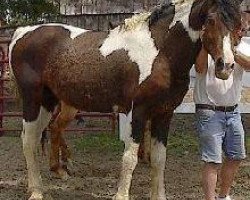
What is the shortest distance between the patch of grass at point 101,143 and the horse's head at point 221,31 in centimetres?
362

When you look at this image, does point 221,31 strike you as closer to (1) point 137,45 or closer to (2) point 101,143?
(1) point 137,45

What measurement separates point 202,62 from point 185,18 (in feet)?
1.21

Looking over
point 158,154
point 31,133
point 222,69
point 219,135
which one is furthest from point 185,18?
point 31,133

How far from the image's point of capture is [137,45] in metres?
4.66

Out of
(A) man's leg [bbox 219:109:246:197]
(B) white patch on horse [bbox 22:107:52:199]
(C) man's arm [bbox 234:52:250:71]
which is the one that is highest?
(C) man's arm [bbox 234:52:250:71]

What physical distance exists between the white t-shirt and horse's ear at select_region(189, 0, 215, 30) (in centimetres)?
29

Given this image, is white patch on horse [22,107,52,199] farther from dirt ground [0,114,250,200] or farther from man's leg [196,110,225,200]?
man's leg [196,110,225,200]

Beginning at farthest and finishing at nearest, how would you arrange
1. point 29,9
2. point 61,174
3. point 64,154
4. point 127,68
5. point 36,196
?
point 29,9
point 64,154
point 61,174
point 36,196
point 127,68

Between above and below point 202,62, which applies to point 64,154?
below

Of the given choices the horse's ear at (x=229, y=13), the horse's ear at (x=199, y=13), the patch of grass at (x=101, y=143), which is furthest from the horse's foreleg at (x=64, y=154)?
the horse's ear at (x=229, y=13)

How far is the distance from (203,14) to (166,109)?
808 millimetres


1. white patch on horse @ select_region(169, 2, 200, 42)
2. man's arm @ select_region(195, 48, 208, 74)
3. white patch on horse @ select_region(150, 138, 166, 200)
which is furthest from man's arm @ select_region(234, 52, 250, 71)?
white patch on horse @ select_region(150, 138, 166, 200)

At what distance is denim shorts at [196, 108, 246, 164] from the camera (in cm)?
443

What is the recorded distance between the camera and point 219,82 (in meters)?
4.45
